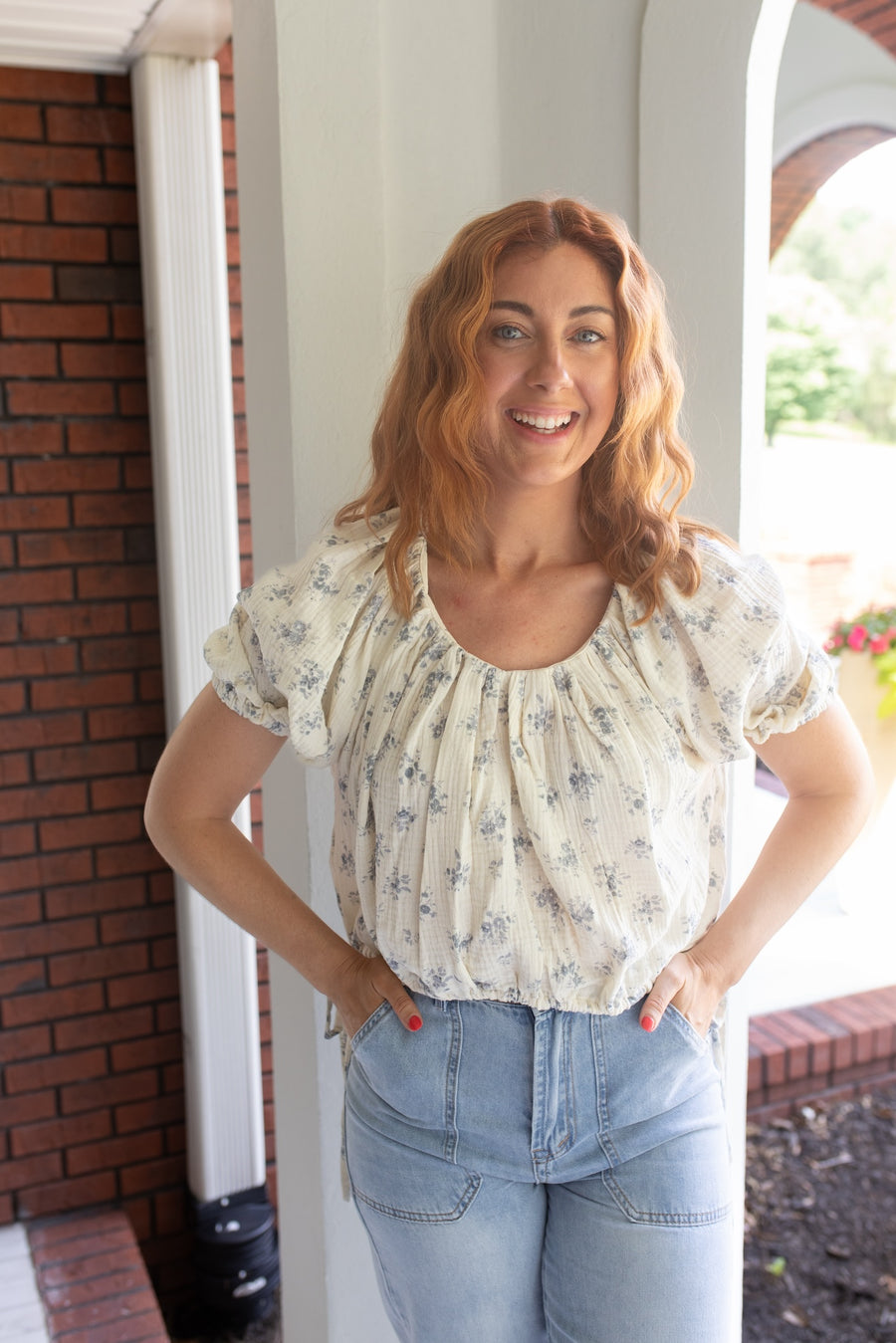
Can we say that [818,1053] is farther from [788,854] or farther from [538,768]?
[538,768]

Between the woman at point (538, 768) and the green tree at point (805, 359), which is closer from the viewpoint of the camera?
the woman at point (538, 768)

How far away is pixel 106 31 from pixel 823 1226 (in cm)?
357

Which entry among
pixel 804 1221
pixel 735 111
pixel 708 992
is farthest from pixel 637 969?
pixel 804 1221

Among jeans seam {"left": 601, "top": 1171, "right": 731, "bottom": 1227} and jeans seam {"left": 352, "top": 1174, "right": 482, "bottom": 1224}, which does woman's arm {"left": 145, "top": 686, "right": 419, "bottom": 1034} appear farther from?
jeans seam {"left": 601, "top": 1171, "right": 731, "bottom": 1227}

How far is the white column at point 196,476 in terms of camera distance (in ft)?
9.80

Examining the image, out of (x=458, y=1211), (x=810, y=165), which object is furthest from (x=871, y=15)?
(x=458, y=1211)

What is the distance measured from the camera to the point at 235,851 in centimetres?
163

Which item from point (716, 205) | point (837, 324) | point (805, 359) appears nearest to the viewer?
point (716, 205)

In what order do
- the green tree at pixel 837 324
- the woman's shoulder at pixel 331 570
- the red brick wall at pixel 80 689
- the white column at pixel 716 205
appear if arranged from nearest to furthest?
the woman's shoulder at pixel 331 570 → the white column at pixel 716 205 → the red brick wall at pixel 80 689 → the green tree at pixel 837 324

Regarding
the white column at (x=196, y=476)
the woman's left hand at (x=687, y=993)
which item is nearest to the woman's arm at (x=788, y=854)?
the woman's left hand at (x=687, y=993)

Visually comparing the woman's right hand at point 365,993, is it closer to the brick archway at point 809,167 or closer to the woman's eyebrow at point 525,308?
the woman's eyebrow at point 525,308

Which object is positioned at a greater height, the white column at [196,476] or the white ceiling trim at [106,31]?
the white ceiling trim at [106,31]

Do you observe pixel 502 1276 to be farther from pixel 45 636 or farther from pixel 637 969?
pixel 45 636

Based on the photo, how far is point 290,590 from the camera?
1548 millimetres
